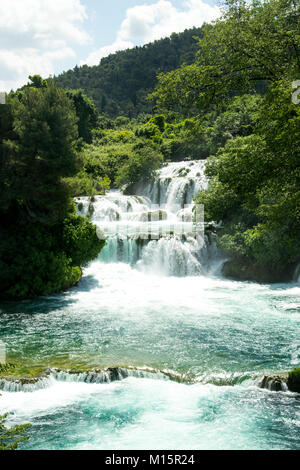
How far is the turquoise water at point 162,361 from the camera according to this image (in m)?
6.53

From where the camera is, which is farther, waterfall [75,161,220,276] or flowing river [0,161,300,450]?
waterfall [75,161,220,276]

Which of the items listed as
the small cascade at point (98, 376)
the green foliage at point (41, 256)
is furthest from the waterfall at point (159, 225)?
the small cascade at point (98, 376)

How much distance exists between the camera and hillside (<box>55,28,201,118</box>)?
100125mm

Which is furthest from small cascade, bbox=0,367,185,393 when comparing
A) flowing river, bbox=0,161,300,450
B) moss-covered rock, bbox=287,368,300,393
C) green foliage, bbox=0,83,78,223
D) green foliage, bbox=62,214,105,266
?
green foliage, bbox=62,214,105,266

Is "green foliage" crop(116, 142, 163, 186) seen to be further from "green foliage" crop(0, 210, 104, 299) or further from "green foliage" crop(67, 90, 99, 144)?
"green foliage" crop(67, 90, 99, 144)

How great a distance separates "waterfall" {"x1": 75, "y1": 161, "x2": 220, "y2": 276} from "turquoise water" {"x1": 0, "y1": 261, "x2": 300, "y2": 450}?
2587mm

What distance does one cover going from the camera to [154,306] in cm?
1353

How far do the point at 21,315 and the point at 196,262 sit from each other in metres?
8.45

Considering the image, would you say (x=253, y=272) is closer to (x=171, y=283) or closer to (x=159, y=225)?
(x=171, y=283)

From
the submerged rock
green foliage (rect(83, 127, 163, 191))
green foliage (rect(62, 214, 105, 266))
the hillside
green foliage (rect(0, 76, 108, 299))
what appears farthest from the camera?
the hillside

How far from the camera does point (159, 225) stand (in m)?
22.5

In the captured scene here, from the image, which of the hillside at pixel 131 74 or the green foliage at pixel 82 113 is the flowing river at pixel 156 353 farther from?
the hillside at pixel 131 74

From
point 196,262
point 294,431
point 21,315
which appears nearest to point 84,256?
point 21,315
